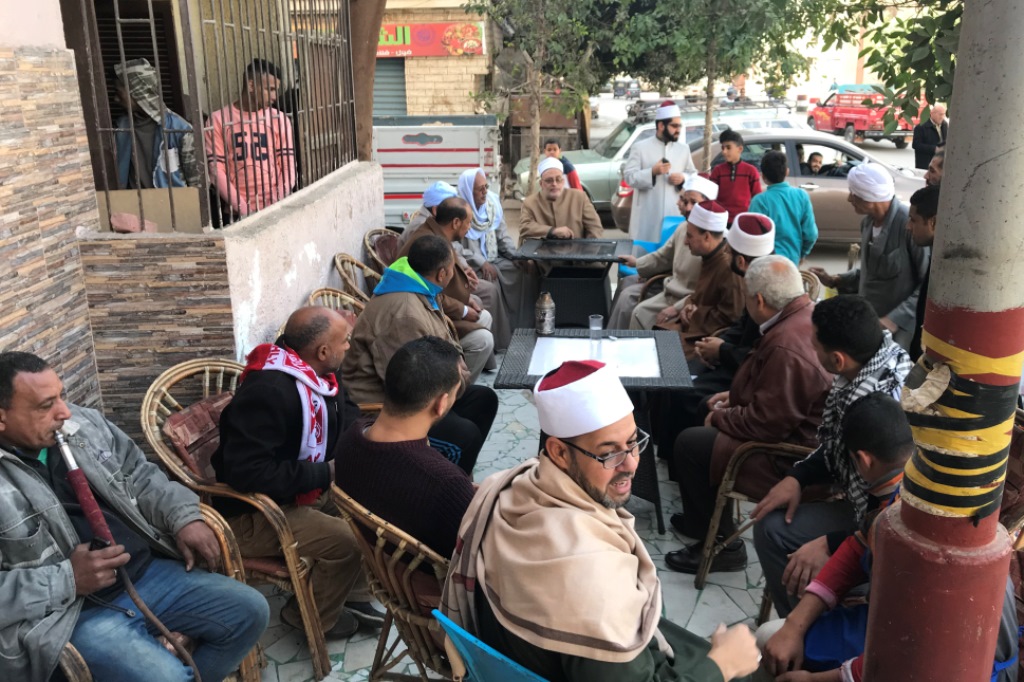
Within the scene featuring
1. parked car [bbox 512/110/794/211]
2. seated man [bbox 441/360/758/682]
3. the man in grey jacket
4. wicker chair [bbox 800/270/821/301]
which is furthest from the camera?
parked car [bbox 512/110/794/211]

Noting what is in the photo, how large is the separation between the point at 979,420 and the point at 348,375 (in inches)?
121

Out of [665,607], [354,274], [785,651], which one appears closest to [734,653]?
[785,651]

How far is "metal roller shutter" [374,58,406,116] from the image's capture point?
56.7 feet

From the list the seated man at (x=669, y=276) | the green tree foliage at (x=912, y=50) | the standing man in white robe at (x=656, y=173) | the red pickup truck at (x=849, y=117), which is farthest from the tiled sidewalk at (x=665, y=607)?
the red pickup truck at (x=849, y=117)

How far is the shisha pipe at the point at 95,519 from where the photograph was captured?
105 inches

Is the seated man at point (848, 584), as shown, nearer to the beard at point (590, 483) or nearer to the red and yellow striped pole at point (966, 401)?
the red and yellow striped pole at point (966, 401)

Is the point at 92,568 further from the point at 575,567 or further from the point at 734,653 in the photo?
the point at 734,653

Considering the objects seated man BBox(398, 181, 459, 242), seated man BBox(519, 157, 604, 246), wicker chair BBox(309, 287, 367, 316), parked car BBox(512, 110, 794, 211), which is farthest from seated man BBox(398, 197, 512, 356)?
parked car BBox(512, 110, 794, 211)

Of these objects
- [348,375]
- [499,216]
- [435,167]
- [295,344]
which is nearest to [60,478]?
[295,344]

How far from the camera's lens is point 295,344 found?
3465 millimetres

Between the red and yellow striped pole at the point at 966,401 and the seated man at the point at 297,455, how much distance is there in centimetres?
194

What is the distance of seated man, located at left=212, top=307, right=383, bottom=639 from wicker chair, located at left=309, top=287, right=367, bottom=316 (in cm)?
171

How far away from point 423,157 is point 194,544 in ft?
29.5

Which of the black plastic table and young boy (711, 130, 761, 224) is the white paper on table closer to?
the black plastic table
